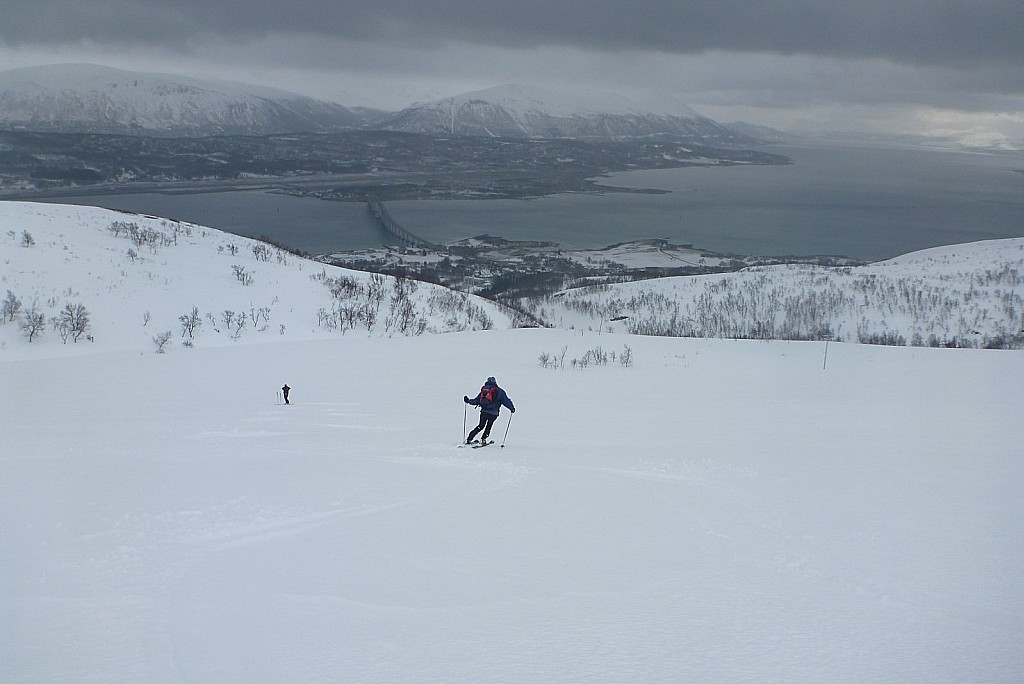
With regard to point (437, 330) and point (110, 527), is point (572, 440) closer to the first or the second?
point (110, 527)

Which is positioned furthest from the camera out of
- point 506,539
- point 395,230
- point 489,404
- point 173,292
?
point 395,230

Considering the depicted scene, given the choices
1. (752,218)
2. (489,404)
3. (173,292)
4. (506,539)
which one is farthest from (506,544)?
(752,218)

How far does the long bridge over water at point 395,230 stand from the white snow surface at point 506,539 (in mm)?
72727

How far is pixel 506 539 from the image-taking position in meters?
6.18

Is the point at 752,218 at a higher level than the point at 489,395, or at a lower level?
higher

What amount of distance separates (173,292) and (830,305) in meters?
42.8

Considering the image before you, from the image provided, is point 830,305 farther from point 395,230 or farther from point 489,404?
point 395,230

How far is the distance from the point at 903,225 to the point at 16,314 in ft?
427

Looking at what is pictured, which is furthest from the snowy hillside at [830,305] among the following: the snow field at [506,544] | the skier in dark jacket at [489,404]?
the skier in dark jacket at [489,404]

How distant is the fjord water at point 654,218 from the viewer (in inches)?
3629

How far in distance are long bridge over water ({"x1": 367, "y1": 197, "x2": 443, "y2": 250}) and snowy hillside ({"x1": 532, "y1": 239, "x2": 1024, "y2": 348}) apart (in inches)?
1229

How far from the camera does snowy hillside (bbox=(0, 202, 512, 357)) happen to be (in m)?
21.1

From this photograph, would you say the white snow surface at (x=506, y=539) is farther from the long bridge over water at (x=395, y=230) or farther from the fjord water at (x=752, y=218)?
the fjord water at (x=752, y=218)

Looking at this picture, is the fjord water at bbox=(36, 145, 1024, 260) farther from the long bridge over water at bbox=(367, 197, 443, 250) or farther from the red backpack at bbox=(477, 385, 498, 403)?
the red backpack at bbox=(477, 385, 498, 403)
